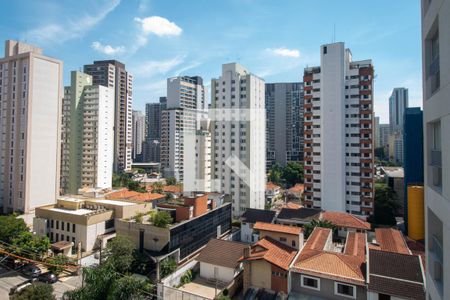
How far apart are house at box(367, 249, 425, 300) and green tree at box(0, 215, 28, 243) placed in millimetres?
25608

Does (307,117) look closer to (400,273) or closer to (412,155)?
(412,155)

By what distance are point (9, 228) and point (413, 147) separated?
38.4m

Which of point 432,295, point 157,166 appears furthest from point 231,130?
point 157,166

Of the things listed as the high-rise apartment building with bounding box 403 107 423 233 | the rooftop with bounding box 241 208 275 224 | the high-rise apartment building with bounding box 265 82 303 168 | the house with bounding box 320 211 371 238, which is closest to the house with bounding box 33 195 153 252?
the rooftop with bounding box 241 208 275 224

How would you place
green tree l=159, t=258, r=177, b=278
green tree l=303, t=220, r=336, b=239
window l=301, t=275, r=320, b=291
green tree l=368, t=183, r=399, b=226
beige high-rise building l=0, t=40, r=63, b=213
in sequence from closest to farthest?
window l=301, t=275, r=320, b=291 < green tree l=159, t=258, r=177, b=278 < green tree l=303, t=220, r=336, b=239 < green tree l=368, t=183, r=399, b=226 < beige high-rise building l=0, t=40, r=63, b=213

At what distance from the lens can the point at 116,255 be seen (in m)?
18.3

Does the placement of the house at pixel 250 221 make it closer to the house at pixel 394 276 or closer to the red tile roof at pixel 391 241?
the red tile roof at pixel 391 241

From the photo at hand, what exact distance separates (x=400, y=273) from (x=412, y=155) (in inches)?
767

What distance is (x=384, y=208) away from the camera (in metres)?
33.0

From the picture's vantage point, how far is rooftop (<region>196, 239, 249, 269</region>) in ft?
64.0

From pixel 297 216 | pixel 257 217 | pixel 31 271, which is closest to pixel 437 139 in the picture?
pixel 257 217

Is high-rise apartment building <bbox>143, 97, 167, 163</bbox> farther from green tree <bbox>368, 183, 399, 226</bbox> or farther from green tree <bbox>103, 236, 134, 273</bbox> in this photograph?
green tree <bbox>103, 236, 134, 273</bbox>

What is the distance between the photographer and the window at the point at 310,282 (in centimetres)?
1573

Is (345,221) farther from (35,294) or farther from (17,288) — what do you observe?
(17,288)
